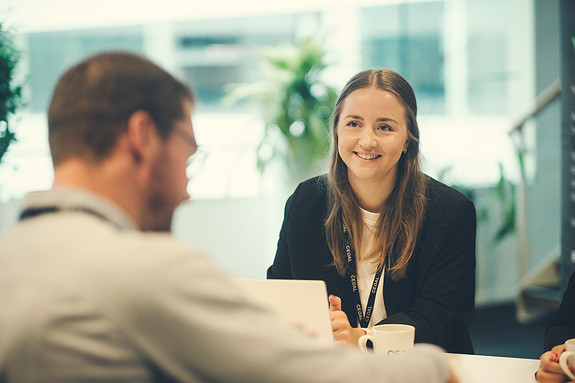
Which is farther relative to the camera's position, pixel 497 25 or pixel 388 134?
pixel 497 25

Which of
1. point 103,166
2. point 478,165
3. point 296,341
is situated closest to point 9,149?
point 103,166

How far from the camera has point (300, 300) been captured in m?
1.35

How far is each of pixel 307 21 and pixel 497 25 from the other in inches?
67.4

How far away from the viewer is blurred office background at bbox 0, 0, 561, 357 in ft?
17.5

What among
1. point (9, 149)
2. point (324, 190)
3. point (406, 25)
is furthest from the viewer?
point (406, 25)

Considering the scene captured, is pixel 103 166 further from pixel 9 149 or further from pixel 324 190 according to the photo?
pixel 9 149

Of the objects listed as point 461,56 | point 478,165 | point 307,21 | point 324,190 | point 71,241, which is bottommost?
point 478,165

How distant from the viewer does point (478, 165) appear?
545cm

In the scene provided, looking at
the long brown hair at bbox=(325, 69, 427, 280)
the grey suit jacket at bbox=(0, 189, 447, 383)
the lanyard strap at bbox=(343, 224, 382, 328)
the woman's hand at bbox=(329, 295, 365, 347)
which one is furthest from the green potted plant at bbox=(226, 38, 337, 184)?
the grey suit jacket at bbox=(0, 189, 447, 383)

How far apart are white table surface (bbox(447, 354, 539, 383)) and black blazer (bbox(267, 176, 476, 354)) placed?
0.18 meters

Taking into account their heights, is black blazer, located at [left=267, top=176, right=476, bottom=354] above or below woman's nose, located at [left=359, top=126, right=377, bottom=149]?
below

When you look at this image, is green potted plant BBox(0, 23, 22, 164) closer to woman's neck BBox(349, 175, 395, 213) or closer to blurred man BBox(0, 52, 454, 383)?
woman's neck BBox(349, 175, 395, 213)

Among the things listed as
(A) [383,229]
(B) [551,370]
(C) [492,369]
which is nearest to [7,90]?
(A) [383,229]

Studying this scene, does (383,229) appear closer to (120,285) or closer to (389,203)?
(389,203)
